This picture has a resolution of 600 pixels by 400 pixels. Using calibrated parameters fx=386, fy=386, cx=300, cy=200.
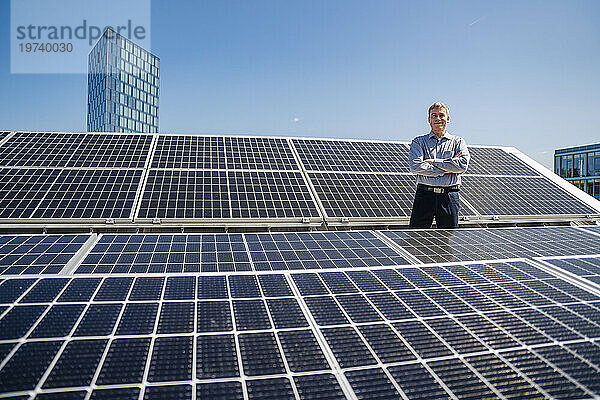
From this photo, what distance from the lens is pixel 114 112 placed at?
89.6 meters

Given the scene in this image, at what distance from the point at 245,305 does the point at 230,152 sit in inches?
327

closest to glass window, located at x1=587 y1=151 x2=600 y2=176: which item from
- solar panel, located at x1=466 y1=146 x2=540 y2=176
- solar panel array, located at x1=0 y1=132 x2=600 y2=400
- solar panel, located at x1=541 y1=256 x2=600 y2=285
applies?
solar panel, located at x1=466 y1=146 x2=540 y2=176

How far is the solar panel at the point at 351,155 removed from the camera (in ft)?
35.3

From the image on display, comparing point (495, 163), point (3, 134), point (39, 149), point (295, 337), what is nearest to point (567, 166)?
point (495, 163)

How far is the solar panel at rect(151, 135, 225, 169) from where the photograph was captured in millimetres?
10000

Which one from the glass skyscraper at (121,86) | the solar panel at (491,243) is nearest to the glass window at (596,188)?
the solar panel at (491,243)

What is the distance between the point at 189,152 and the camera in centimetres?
1063

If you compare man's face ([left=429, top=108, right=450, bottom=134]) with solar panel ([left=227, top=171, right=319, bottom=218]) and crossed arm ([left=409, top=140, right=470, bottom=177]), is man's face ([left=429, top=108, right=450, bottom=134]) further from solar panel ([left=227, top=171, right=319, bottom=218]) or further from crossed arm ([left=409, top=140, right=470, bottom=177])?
solar panel ([left=227, top=171, right=319, bottom=218])

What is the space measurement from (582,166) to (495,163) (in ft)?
157

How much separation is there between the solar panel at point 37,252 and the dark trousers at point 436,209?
522 centimetres

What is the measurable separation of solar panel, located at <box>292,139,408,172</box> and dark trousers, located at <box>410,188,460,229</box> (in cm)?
393

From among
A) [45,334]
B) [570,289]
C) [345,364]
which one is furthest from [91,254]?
[570,289]

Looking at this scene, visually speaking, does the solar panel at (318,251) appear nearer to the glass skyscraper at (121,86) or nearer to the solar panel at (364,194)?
the solar panel at (364,194)

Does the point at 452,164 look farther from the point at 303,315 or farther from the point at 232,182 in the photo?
the point at 232,182
